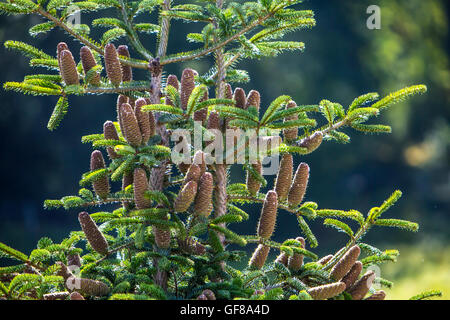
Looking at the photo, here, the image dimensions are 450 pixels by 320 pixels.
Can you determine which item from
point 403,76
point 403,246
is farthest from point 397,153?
point 403,246

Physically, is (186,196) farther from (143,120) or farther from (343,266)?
(343,266)

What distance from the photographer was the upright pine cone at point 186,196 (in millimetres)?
1932

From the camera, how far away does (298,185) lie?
2221 millimetres

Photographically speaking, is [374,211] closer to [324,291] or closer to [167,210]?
[324,291]

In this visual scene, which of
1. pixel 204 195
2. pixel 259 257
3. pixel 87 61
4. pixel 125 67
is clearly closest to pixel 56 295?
pixel 204 195

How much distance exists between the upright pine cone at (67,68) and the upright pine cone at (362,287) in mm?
1291

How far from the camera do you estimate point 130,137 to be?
79.7 inches

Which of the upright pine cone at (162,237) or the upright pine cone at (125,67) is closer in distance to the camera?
the upright pine cone at (162,237)

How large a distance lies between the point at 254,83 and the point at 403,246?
18.5 feet

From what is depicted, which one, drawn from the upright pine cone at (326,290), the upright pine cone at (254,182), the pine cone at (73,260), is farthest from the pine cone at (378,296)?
the pine cone at (73,260)

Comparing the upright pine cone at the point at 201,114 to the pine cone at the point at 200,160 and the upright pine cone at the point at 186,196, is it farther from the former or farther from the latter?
the upright pine cone at the point at 186,196

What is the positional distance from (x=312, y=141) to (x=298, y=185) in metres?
0.18

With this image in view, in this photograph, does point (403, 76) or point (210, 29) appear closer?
point (210, 29)

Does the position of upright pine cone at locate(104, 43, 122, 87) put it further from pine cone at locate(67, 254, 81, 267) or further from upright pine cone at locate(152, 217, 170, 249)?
pine cone at locate(67, 254, 81, 267)
